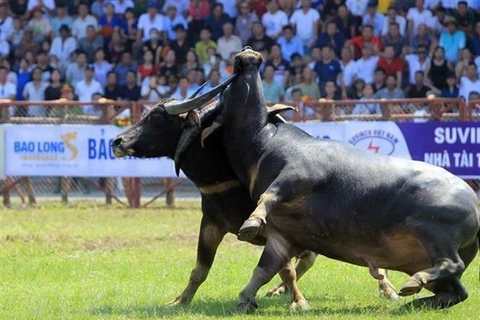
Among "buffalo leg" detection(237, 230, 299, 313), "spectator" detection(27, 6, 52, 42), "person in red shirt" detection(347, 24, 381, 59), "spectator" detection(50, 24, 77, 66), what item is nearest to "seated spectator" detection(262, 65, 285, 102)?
"person in red shirt" detection(347, 24, 381, 59)

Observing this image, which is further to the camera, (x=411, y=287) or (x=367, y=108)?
(x=367, y=108)

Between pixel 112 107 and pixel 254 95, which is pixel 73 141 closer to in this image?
pixel 112 107

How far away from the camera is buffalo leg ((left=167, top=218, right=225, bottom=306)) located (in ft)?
31.7

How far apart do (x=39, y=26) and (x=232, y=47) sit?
4669mm

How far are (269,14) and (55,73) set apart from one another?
4.47 m

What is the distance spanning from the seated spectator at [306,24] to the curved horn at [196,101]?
45.1ft

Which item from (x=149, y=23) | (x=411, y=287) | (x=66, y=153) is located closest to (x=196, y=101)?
(x=411, y=287)

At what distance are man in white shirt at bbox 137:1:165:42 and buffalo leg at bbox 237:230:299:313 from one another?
15.4 m

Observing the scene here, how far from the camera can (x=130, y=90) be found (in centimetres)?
2245

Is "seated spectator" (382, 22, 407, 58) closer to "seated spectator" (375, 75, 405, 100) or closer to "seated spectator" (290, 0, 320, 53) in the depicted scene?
"seated spectator" (375, 75, 405, 100)

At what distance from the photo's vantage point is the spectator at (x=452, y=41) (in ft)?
71.3

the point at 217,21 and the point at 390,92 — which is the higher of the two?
the point at 217,21

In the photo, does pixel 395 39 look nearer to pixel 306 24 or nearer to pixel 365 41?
pixel 365 41

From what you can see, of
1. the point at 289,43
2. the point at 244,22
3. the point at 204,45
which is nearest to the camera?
the point at 289,43
